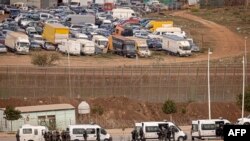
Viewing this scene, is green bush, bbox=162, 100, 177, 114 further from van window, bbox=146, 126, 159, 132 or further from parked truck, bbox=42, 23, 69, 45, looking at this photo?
parked truck, bbox=42, 23, 69, 45

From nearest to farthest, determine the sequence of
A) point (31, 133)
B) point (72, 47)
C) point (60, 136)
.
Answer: point (60, 136) → point (31, 133) → point (72, 47)

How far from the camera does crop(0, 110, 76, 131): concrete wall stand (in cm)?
2420

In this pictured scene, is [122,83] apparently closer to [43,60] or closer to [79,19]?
[43,60]

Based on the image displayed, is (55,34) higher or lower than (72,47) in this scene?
higher

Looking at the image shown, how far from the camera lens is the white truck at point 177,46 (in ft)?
134

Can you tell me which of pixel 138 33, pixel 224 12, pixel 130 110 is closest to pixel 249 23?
pixel 224 12

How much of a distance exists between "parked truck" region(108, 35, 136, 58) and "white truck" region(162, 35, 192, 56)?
87.3 inches

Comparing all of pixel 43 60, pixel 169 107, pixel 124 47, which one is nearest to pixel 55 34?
pixel 124 47

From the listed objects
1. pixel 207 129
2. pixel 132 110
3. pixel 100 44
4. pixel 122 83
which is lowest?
pixel 132 110

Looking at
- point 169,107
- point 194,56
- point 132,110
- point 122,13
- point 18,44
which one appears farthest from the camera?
point 122,13

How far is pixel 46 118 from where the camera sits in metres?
24.2

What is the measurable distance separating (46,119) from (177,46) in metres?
17.8

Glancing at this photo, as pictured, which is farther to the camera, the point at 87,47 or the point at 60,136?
the point at 87,47

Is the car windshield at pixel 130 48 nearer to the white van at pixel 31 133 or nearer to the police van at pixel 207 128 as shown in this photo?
the police van at pixel 207 128
